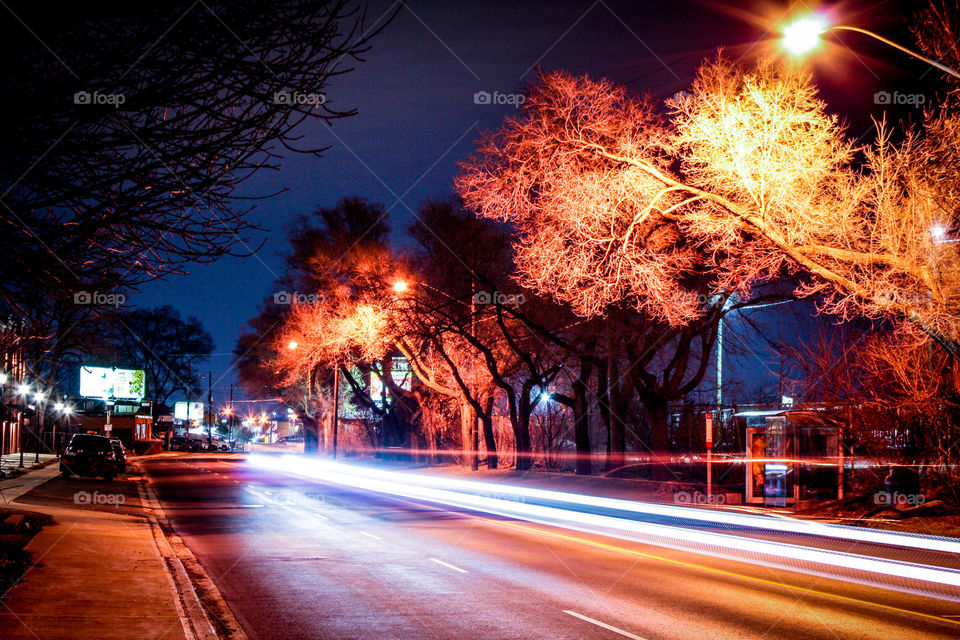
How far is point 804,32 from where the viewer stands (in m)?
14.2

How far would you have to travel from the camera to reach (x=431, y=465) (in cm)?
4931

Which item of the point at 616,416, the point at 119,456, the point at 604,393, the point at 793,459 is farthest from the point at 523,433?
the point at 119,456

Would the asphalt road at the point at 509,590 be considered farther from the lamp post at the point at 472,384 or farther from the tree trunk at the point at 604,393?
the lamp post at the point at 472,384

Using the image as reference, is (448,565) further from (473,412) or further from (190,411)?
(190,411)

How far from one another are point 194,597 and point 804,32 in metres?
12.6

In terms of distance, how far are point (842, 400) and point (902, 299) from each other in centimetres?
742

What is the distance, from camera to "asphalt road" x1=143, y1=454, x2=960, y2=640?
9484 millimetres

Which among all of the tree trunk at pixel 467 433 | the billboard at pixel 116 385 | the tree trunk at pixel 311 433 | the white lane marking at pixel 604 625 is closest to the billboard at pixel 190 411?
the billboard at pixel 116 385

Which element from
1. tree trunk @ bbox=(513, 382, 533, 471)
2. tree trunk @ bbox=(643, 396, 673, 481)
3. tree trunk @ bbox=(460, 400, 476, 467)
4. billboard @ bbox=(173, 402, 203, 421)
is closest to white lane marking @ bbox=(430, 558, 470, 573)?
Result: tree trunk @ bbox=(643, 396, 673, 481)

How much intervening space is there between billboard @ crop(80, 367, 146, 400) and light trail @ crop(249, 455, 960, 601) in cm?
5942

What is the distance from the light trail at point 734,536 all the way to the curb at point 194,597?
8.92 m

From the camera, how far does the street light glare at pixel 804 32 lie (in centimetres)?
1424

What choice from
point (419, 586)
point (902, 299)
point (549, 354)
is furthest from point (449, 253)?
point (419, 586)

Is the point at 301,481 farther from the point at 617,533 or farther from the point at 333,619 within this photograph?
the point at 333,619
